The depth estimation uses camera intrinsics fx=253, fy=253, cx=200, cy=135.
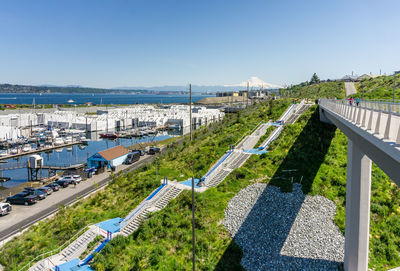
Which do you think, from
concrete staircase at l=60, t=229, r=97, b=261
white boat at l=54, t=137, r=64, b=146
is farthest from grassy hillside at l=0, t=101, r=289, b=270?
white boat at l=54, t=137, r=64, b=146

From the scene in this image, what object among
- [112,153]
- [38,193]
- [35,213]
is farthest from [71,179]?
[112,153]

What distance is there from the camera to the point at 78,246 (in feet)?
69.4

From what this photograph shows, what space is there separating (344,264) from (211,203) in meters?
11.7

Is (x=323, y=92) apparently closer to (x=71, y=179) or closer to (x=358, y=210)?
(x=358, y=210)

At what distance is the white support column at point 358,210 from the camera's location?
52.1 ft

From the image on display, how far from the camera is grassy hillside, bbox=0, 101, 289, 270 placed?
21719 mm

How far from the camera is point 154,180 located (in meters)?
30.8

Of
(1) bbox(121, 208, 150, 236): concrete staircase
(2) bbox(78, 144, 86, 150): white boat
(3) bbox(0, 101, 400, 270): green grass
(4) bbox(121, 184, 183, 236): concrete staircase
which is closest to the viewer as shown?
(3) bbox(0, 101, 400, 270): green grass

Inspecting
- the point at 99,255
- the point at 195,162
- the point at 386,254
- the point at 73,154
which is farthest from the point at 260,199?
the point at 73,154

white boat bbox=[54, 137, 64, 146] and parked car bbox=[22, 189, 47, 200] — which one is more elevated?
white boat bbox=[54, 137, 64, 146]

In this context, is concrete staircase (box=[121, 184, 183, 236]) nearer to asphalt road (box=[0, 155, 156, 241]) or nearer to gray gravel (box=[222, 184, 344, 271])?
gray gravel (box=[222, 184, 344, 271])

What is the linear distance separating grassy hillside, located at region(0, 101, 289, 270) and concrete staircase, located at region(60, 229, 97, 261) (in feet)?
4.76

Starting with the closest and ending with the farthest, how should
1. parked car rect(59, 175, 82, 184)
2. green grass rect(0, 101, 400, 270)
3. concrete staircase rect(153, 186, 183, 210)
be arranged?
green grass rect(0, 101, 400, 270), concrete staircase rect(153, 186, 183, 210), parked car rect(59, 175, 82, 184)

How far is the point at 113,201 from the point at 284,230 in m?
18.9
